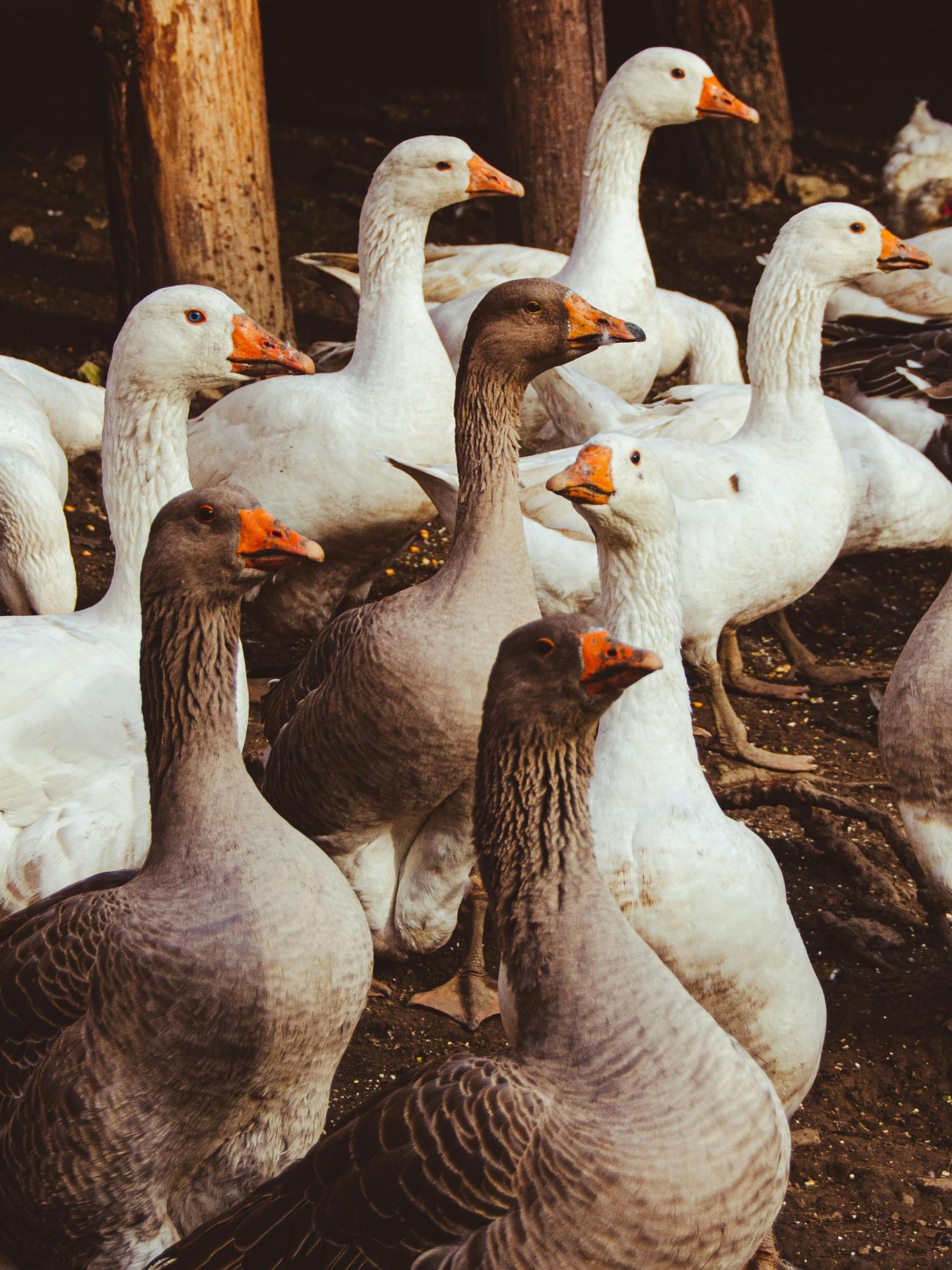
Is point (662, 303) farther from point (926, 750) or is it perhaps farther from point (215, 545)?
point (215, 545)

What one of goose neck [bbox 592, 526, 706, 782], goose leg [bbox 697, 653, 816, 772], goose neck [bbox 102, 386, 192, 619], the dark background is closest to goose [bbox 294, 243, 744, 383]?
goose leg [bbox 697, 653, 816, 772]

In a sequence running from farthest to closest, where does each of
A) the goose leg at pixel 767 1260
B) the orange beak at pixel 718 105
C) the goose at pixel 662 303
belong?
the goose at pixel 662 303 < the orange beak at pixel 718 105 < the goose leg at pixel 767 1260


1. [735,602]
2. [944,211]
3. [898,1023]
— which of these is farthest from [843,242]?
[944,211]

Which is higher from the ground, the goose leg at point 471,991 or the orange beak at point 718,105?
the orange beak at point 718,105

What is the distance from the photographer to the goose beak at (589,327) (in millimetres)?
4348

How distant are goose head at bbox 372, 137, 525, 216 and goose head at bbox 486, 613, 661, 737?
3.33 metres

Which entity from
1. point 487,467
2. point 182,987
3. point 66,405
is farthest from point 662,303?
point 182,987

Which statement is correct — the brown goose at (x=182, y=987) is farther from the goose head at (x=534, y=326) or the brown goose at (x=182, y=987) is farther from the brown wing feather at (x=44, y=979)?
the goose head at (x=534, y=326)

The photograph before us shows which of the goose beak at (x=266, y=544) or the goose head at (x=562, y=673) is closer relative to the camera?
the goose head at (x=562, y=673)

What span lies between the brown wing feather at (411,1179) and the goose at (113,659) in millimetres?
1584

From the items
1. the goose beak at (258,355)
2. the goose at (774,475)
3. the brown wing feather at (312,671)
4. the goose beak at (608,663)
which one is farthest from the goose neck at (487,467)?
the goose beak at (608,663)

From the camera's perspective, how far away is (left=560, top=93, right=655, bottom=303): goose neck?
6.76m

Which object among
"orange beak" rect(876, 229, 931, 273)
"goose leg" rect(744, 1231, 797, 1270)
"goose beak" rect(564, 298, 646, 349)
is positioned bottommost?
"goose leg" rect(744, 1231, 797, 1270)

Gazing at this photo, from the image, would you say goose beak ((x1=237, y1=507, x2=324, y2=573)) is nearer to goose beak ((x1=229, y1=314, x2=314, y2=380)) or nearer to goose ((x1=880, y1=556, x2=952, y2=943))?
goose beak ((x1=229, y1=314, x2=314, y2=380))
